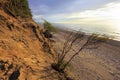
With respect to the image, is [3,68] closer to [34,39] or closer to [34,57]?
[34,57]

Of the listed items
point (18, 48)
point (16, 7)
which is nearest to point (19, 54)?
point (18, 48)

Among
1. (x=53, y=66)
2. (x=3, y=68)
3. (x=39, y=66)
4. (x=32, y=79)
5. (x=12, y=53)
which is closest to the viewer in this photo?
(x=3, y=68)

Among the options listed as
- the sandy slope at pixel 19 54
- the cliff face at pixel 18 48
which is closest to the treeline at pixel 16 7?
the cliff face at pixel 18 48

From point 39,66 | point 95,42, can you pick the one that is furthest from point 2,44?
point 95,42

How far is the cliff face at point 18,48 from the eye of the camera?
20.7 feet

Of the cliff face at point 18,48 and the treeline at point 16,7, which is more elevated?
the treeline at point 16,7

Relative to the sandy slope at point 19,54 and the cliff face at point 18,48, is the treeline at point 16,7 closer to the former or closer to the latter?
the cliff face at point 18,48

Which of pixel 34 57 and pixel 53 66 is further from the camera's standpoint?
pixel 53 66

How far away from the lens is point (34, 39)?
10430mm

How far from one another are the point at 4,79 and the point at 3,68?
513 millimetres

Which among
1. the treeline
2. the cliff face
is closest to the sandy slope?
the cliff face

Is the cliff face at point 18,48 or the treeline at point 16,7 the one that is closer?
the cliff face at point 18,48

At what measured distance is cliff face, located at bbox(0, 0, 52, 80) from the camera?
632 cm

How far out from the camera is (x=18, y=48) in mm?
7922
